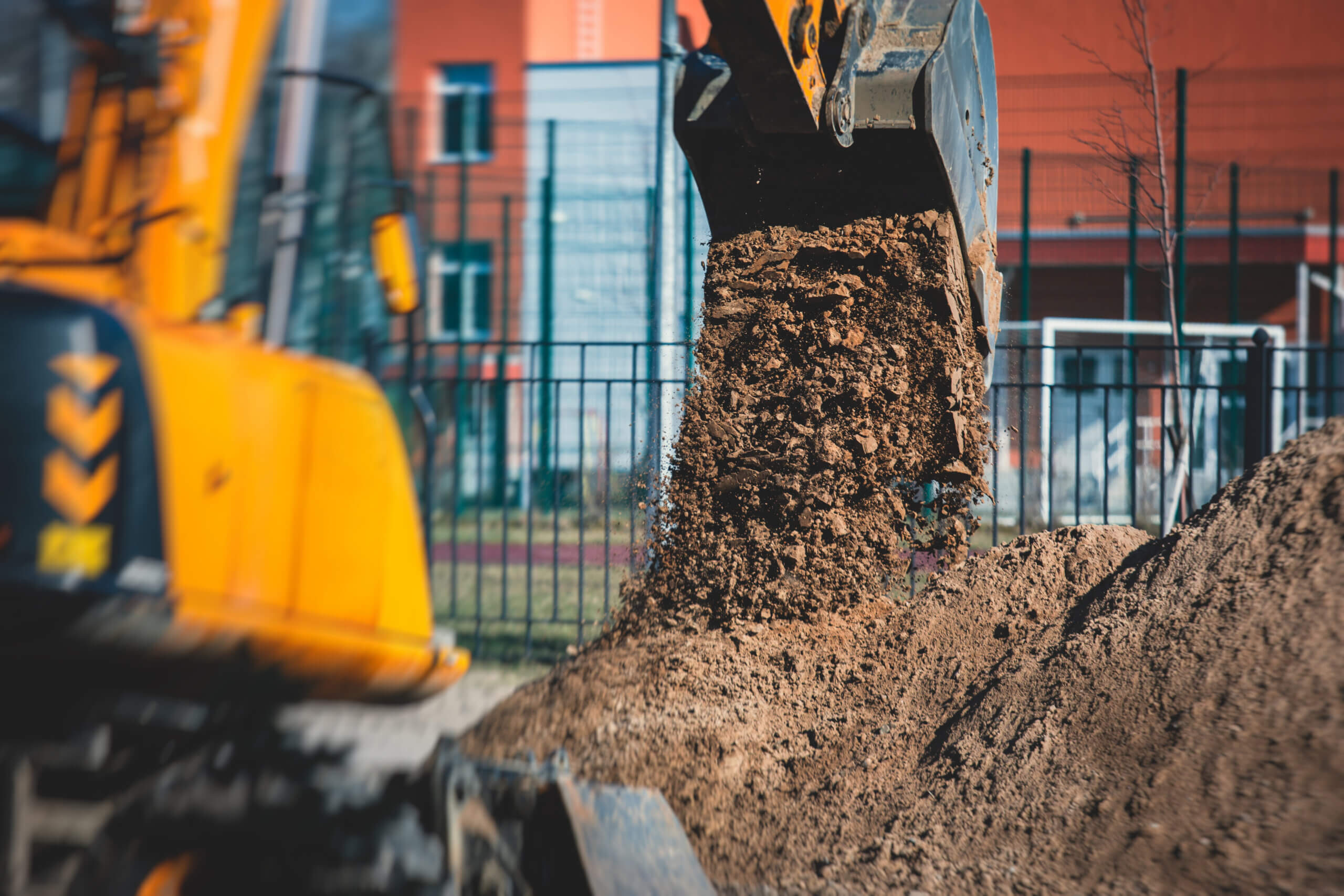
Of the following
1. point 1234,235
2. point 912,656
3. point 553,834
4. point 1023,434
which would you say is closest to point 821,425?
point 912,656

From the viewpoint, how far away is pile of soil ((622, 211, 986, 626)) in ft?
14.3

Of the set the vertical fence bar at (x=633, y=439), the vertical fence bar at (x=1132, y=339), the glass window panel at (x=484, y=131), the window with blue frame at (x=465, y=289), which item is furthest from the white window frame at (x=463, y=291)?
the vertical fence bar at (x=1132, y=339)

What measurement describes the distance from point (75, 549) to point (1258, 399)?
5978 millimetres

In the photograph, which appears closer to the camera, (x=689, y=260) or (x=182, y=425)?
(x=182, y=425)

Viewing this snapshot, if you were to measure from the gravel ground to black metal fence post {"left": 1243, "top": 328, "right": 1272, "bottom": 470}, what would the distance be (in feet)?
14.4

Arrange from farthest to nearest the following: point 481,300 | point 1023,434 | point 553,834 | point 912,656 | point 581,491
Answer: point 481,300 < point 581,491 < point 1023,434 < point 912,656 < point 553,834

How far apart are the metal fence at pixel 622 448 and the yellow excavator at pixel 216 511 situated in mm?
679

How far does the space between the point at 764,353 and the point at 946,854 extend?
2.34 meters

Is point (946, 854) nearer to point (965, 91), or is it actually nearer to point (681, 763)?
point (681, 763)

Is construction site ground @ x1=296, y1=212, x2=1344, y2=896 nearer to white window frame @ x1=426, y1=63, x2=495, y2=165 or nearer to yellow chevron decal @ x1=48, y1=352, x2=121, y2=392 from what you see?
yellow chevron decal @ x1=48, y1=352, x2=121, y2=392

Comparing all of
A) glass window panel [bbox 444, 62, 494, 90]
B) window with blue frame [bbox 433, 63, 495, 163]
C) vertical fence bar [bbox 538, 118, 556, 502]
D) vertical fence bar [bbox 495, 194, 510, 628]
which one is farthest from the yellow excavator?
glass window panel [bbox 444, 62, 494, 90]

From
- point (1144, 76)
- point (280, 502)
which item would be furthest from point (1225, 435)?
point (280, 502)

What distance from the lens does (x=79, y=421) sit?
1656mm

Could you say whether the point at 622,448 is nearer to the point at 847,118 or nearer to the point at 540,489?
the point at 540,489
